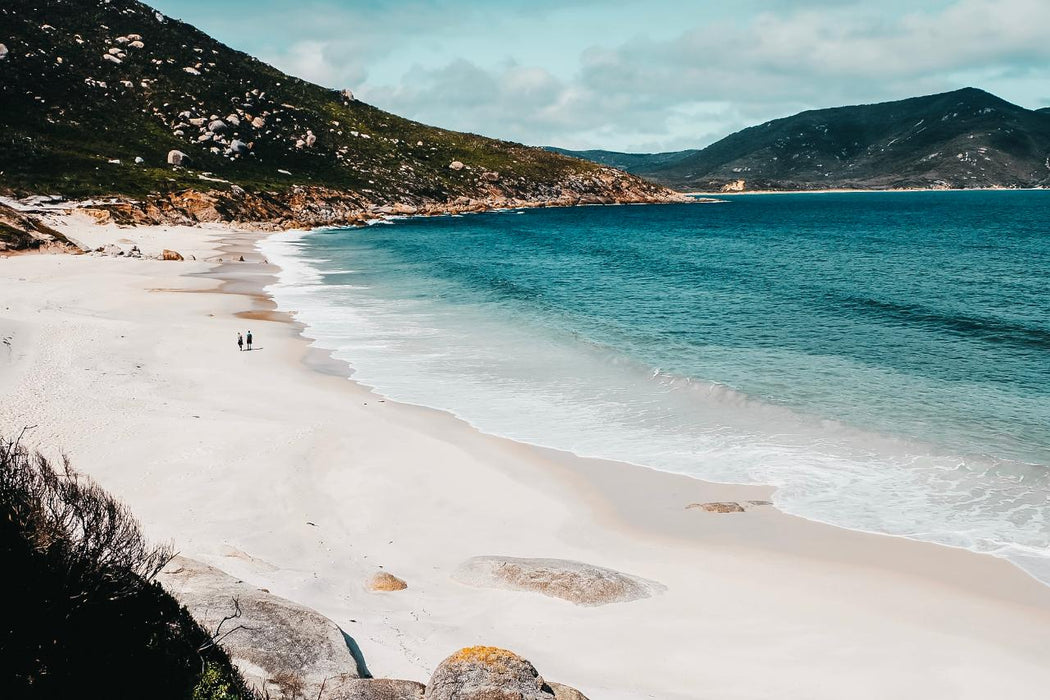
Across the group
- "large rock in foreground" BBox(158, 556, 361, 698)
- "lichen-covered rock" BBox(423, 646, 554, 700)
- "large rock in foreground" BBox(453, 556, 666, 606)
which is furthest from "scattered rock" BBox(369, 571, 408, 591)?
"lichen-covered rock" BBox(423, 646, 554, 700)

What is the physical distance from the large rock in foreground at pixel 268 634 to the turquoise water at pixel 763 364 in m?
11.7

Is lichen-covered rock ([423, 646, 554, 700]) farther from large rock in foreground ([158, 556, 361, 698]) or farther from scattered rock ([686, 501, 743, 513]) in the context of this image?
scattered rock ([686, 501, 743, 513])

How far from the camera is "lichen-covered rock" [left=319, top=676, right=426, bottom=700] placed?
27.3 ft

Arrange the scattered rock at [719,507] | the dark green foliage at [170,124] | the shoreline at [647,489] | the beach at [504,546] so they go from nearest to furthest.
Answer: the beach at [504,546], the shoreline at [647,489], the scattered rock at [719,507], the dark green foliage at [170,124]

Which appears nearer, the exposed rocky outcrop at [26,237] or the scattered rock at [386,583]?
the scattered rock at [386,583]

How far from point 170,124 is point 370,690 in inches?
5394

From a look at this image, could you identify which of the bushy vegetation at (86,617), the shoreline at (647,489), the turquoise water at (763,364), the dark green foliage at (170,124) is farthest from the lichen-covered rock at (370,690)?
the dark green foliage at (170,124)

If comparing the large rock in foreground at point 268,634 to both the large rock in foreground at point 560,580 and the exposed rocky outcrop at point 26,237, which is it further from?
the exposed rocky outcrop at point 26,237

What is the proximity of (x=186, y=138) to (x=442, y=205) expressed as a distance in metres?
48.5

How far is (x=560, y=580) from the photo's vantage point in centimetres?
1291

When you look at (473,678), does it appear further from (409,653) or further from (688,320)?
(688,320)

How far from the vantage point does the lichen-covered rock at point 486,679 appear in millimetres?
8031

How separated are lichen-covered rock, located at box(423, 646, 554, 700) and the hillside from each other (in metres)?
89.7

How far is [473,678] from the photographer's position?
819 cm
